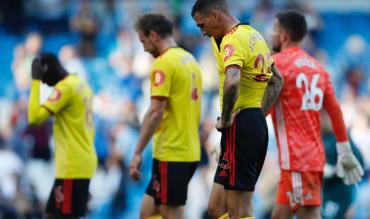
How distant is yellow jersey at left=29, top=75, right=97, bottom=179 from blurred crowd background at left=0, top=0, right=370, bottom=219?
2553 mm

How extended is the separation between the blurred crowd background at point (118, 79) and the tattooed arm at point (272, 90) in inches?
176

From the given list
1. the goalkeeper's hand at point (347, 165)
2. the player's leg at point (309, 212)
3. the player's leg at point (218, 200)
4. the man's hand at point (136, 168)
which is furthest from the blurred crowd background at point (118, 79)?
the player's leg at point (218, 200)

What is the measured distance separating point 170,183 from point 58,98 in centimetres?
153

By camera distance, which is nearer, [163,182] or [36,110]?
[163,182]

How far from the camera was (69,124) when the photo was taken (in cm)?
1056

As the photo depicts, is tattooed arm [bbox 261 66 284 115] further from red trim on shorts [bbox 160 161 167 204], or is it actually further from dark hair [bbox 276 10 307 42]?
red trim on shorts [bbox 160 161 167 204]

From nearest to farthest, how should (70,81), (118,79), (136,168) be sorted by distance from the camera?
1. (136,168)
2. (70,81)
3. (118,79)

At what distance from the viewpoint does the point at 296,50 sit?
9.98 metres

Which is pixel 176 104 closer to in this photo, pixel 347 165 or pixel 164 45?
pixel 164 45

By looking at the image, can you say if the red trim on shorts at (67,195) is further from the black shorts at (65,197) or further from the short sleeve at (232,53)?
the short sleeve at (232,53)

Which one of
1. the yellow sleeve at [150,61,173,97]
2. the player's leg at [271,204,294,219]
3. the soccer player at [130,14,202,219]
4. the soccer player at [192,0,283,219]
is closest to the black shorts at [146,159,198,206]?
the soccer player at [130,14,202,219]

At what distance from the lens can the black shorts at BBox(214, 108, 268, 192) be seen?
27.4 ft

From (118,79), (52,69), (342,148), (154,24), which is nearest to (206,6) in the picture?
(154,24)

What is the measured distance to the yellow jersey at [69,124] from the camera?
10445 millimetres
